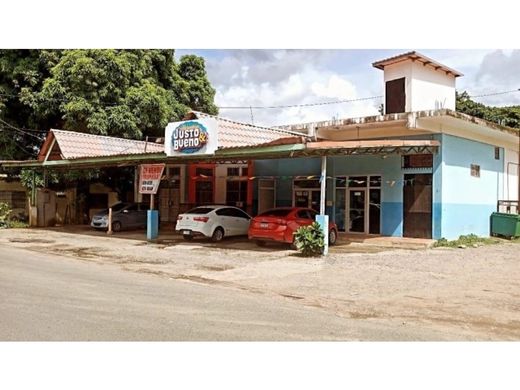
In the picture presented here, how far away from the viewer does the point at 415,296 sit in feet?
32.5

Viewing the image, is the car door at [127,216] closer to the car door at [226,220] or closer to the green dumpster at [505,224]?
the car door at [226,220]

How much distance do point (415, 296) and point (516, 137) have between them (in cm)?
1493

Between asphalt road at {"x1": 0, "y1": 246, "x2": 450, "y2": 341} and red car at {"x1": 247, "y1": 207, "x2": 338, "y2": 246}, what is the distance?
251 inches

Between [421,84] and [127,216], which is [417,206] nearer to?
[421,84]

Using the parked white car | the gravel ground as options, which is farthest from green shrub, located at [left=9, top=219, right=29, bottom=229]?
the parked white car

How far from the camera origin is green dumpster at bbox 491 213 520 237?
20.2 metres

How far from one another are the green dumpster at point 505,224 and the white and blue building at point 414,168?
0.31 m

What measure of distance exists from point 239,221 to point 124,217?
715 centimetres

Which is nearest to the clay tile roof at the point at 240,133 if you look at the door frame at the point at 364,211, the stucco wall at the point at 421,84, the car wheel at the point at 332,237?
the door frame at the point at 364,211

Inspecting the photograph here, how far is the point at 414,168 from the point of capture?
19.3 m

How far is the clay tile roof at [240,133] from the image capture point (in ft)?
60.8

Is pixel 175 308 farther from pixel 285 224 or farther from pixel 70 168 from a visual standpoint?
pixel 70 168

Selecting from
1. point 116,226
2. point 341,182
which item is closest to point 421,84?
point 341,182

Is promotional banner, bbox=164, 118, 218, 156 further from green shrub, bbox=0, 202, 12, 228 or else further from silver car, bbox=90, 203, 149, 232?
green shrub, bbox=0, 202, 12, 228
